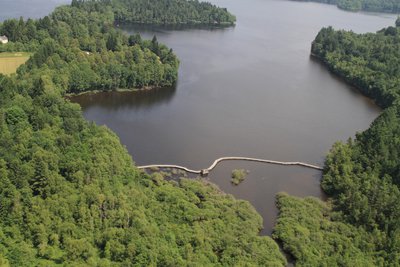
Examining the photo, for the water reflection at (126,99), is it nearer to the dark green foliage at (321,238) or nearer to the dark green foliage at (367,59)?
the dark green foliage at (321,238)

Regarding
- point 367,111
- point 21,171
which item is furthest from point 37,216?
point 367,111

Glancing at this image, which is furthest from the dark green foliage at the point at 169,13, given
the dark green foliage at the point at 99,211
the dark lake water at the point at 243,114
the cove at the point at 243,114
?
the dark green foliage at the point at 99,211

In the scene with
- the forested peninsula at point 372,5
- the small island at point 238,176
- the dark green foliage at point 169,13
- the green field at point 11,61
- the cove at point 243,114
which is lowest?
the small island at point 238,176

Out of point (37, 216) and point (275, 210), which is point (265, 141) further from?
point (37, 216)

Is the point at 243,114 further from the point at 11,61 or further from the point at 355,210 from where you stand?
the point at 11,61

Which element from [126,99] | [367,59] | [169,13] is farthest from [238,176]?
[169,13]

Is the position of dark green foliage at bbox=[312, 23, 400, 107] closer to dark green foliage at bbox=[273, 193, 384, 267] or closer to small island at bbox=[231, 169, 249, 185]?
small island at bbox=[231, 169, 249, 185]
